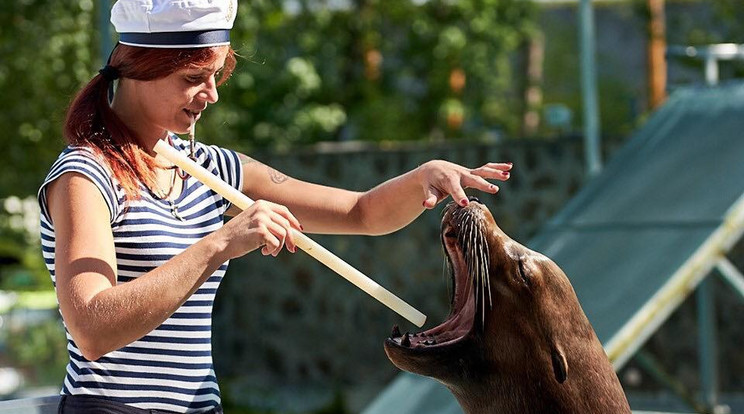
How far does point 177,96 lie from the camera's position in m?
2.47

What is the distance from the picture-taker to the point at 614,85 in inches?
741

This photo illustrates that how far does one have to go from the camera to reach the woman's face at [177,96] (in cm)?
246

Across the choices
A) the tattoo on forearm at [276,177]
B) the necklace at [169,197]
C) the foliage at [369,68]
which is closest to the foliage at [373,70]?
the foliage at [369,68]

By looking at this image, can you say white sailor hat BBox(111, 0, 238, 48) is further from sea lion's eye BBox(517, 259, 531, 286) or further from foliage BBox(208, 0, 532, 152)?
foliage BBox(208, 0, 532, 152)

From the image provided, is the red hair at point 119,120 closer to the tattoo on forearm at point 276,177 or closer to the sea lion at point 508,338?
the tattoo on forearm at point 276,177

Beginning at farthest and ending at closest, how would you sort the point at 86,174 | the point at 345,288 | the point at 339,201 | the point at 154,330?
the point at 345,288 → the point at 339,201 → the point at 154,330 → the point at 86,174

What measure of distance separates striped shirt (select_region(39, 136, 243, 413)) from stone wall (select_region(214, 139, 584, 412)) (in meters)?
7.16

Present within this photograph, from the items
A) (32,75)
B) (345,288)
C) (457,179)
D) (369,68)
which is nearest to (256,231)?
(457,179)

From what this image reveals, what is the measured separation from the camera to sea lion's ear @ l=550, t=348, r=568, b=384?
2670 millimetres

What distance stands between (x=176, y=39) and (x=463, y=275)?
75cm

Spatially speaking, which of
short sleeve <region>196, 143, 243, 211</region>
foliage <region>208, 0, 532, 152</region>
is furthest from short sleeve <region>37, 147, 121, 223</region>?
foliage <region>208, 0, 532, 152</region>

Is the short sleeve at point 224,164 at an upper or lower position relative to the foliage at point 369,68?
upper

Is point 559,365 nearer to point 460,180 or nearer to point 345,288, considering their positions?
point 460,180

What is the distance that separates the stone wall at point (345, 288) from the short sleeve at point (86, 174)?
735cm
